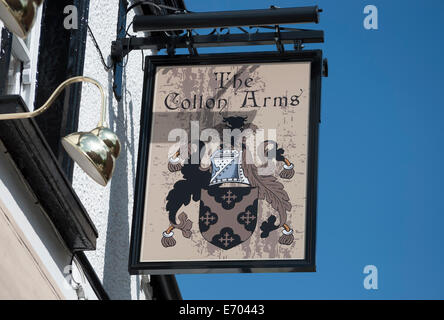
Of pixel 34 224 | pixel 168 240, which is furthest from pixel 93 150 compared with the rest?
pixel 168 240

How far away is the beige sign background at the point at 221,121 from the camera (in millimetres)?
9328

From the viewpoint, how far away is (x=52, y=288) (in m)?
8.45

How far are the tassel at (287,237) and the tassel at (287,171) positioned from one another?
0.46m

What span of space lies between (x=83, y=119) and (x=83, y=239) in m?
1.66

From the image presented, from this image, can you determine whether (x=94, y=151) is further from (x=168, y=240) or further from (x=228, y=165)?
(x=228, y=165)

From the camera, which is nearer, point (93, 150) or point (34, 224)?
point (93, 150)

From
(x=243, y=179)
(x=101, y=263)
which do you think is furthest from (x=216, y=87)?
(x=101, y=263)

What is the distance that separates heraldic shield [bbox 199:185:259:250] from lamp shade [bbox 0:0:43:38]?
12.1ft

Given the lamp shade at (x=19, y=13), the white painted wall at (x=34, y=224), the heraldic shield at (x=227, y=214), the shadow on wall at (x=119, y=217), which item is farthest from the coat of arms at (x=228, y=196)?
the lamp shade at (x=19, y=13)

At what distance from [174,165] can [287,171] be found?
974 mm

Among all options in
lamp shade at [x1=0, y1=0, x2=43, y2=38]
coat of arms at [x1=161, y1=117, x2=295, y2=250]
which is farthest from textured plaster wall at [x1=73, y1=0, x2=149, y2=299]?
lamp shade at [x1=0, y1=0, x2=43, y2=38]

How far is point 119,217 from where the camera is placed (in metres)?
11.4

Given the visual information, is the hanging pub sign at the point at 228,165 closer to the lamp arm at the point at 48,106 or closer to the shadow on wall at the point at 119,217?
the shadow on wall at the point at 119,217
